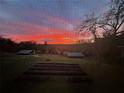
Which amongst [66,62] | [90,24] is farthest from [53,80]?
[90,24]

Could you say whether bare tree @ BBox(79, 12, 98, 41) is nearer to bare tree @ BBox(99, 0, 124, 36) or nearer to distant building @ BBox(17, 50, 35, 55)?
bare tree @ BBox(99, 0, 124, 36)

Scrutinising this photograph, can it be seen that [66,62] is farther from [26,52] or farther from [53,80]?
[26,52]

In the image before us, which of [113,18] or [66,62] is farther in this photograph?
[113,18]

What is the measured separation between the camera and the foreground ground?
2845 millimetres

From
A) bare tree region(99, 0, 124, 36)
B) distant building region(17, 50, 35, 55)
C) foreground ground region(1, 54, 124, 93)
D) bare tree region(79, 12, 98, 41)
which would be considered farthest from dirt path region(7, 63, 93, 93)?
bare tree region(99, 0, 124, 36)

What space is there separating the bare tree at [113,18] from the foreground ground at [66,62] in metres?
0.52

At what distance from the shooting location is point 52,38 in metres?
2.98

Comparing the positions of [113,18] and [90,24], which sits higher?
[113,18]

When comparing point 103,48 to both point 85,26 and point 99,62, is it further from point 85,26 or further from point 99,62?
point 85,26

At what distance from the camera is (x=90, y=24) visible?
3.01 metres

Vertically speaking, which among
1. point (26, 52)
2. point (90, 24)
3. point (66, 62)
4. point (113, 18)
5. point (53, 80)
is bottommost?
point (53, 80)

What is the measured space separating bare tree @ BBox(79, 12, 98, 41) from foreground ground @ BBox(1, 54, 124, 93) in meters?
0.42

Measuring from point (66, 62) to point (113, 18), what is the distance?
1.01m

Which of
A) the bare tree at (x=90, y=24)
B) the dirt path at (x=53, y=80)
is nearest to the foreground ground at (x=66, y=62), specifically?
the dirt path at (x=53, y=80)
